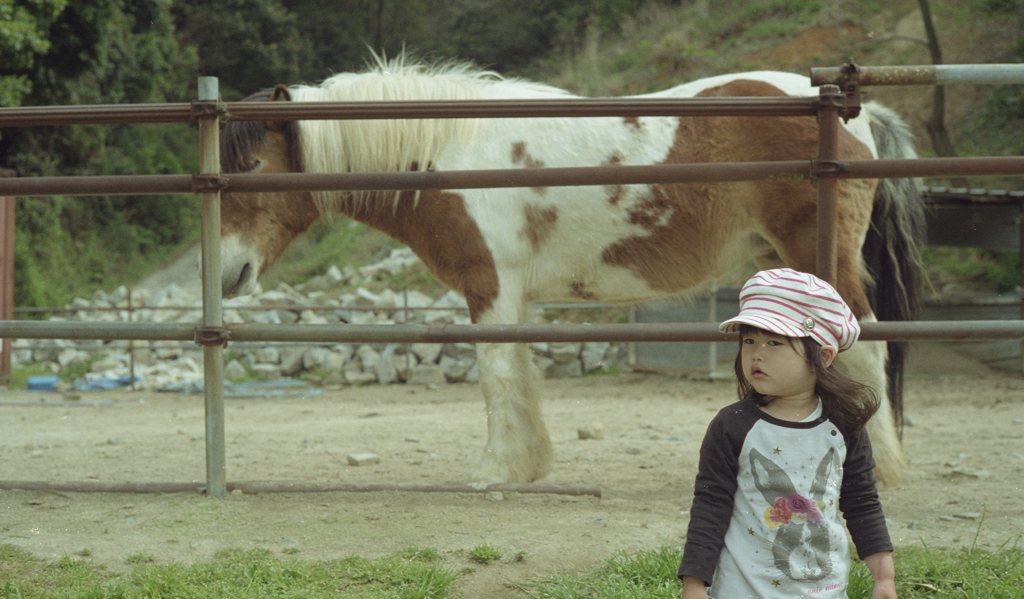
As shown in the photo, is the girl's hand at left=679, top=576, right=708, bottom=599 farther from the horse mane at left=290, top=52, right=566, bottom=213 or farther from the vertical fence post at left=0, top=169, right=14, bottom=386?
the vertical fence post at left=0, top=169, right=14, bottom=386

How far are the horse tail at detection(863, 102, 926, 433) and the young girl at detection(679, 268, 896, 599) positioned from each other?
3294 millimetres

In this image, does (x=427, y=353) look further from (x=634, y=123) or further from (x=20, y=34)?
(x=20, y=34)

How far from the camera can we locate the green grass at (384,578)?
286 cm

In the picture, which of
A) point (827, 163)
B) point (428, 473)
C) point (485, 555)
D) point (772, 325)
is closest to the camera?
point (772, 325)

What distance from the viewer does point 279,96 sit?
182 inches

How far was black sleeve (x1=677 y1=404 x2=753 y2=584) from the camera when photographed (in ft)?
6.82

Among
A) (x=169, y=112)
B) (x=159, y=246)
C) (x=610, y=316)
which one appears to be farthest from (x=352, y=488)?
(x=159, y=246)

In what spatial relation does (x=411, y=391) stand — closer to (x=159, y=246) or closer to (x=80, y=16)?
(x=80, y=16)

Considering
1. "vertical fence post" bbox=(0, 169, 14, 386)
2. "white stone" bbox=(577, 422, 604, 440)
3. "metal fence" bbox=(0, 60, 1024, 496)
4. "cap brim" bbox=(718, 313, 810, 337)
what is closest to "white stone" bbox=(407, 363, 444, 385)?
"vertical fence post" bbox=(0, 169, 14, 386)

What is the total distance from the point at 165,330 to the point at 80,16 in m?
16.8

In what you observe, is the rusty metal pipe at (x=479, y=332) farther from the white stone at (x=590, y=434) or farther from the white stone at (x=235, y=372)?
the white stone at (x=235, y=372)

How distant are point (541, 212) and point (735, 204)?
909 mm

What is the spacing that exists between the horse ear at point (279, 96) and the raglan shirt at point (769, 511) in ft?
9.83

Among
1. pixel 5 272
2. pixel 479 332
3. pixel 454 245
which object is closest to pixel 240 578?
pixel 479 332
